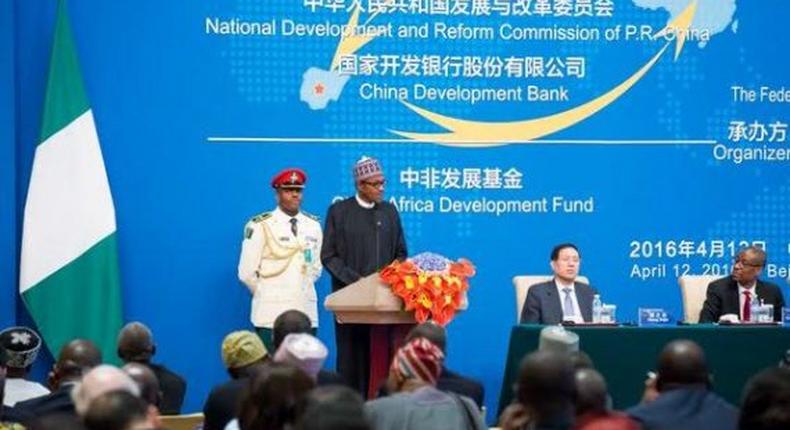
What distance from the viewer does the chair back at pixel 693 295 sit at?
10.5 meters

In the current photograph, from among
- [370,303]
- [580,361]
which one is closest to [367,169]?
[370,303]

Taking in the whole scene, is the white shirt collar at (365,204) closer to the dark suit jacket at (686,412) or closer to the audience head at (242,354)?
the audience head at (242,354)

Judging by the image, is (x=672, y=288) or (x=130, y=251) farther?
(x=672, y=288)

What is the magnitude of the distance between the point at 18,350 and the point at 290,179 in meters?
3.68

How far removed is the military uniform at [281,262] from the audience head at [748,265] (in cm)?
256

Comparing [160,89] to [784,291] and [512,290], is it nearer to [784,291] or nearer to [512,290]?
[512,290]

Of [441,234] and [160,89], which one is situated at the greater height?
[160,89]

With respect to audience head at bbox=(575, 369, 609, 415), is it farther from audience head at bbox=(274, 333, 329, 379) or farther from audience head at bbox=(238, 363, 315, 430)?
audience head at bbox=(274, 333, 329, 379)

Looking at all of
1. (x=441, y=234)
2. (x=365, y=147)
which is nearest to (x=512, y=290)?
(x=441, y=234)

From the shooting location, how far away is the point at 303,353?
564 centimetres

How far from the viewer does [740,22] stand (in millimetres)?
11578

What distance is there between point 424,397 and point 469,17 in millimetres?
6240

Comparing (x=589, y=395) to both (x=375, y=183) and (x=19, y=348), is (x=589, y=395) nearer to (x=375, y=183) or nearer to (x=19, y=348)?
(x=19, y=348)

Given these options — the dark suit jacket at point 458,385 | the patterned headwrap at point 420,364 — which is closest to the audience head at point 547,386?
the patterned headwrap at point 420,364
